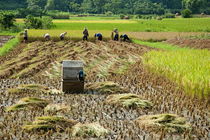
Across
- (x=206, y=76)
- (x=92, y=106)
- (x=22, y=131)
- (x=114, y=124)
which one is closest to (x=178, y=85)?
(x=206, y=76)

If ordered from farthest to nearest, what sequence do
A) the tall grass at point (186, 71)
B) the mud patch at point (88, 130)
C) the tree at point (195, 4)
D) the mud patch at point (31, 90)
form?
1. the tree at point (195, 4)
2. the mud patch at point (31, 90)
3. the tall grass at point (186, 71)
4. the mud patch at point (88, 130)

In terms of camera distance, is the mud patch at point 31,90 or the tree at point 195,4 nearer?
the mud patch at point 31,90

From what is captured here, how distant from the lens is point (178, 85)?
9.09 m

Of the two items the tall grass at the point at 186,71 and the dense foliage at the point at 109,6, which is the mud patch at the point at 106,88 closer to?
the tall grass at the point at 186,71

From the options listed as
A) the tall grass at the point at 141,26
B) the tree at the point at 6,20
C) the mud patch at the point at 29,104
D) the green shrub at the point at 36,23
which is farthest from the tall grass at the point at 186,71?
the tree at the point at 6,20

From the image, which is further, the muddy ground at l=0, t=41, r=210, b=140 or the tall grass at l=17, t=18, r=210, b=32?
the tall grass at l=17, t=18, r=210, b=32

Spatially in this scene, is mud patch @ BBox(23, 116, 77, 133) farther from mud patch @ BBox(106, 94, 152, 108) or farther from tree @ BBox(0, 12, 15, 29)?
tree @ BBox(0, 12, 15, 29)

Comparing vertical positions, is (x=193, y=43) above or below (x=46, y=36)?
below

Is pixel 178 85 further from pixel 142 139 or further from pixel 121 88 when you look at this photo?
pixel 142 139

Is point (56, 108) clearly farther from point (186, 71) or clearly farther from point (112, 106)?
point (186, 71)

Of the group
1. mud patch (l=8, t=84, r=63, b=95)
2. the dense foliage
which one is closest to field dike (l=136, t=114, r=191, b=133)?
mud patch (l=8, t=84, r=63, b=95)

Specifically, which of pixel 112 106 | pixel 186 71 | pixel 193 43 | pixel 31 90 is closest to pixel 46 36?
pixel 193 43

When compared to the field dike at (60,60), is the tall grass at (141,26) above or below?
below

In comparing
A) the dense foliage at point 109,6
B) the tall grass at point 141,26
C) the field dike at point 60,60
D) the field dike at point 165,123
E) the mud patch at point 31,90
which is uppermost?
the dense foliage at point 109,6
